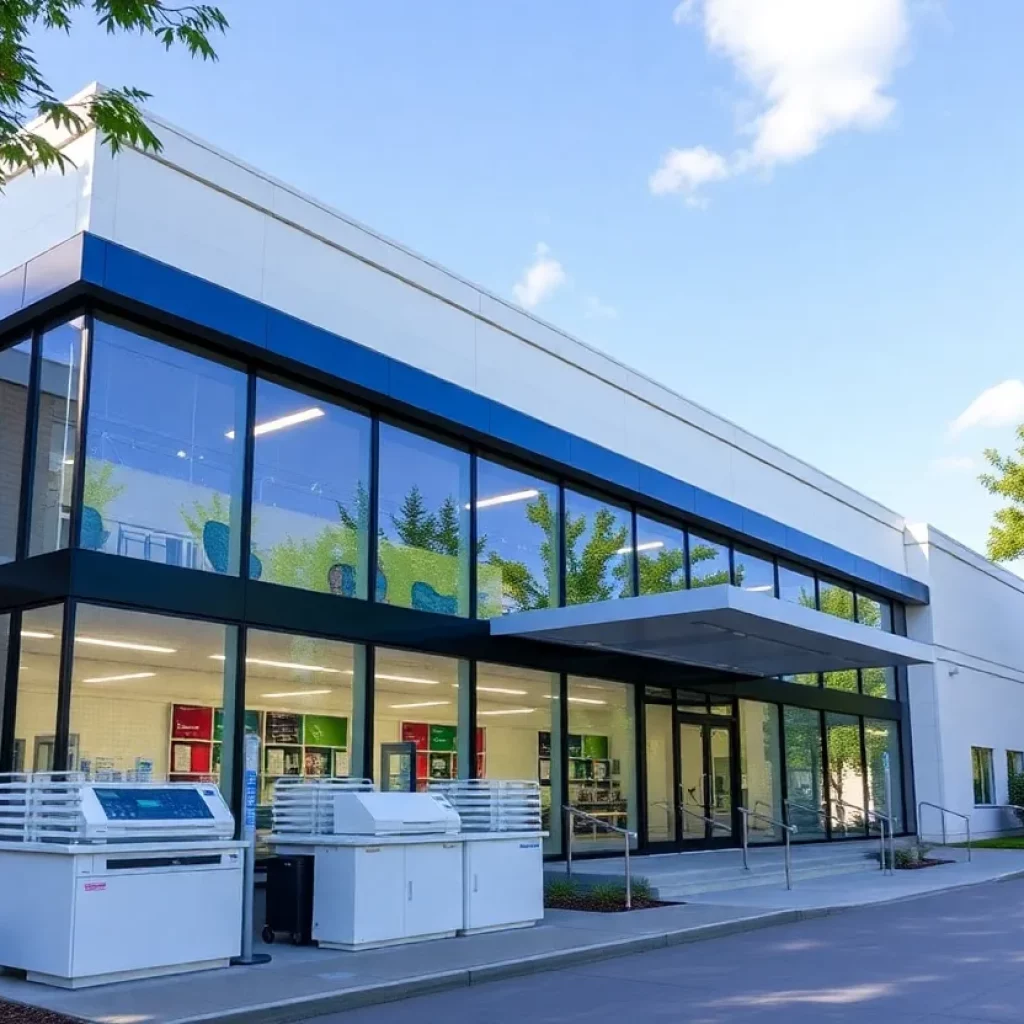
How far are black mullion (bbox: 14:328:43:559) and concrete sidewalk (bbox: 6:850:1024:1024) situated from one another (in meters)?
4.41

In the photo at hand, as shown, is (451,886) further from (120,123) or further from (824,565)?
(824,565)

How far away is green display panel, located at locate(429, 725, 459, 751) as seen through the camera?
48.7ft

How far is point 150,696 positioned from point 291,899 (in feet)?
7.72

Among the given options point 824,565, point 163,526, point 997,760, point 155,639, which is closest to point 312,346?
point 163,526

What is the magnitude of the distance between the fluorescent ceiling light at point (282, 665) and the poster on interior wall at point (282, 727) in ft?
1.60

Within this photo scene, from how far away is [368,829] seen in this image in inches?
437

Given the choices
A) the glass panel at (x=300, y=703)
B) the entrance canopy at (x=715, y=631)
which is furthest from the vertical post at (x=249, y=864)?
the entrance canopy at (x=715, y=631)

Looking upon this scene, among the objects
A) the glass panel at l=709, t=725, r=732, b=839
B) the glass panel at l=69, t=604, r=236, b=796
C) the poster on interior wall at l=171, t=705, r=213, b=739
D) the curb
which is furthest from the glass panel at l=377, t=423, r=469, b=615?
the glass panel at l=709, t=725, r=732, b=839

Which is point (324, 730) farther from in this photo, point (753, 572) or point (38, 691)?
point (753, 572)

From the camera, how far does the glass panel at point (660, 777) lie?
19.0m

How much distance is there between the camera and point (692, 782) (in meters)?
20.2

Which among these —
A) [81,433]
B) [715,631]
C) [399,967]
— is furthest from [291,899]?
[715,631]

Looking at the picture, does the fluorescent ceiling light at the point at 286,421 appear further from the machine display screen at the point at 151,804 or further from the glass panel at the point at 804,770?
the glass panel at the point at 804,770

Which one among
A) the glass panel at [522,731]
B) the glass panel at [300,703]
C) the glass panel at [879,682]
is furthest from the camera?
the glass panel at [879,682]
